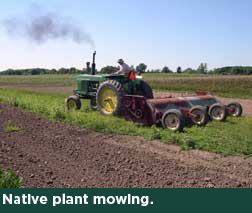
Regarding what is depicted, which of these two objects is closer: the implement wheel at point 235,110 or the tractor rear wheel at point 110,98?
the tractor rear wheel at point 110,98

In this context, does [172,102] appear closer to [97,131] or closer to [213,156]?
[97,131]

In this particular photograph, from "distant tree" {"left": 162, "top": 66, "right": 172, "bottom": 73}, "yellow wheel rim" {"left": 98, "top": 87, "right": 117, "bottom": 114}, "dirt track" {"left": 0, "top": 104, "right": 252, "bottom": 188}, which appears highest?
"distant tree" {"left": 162, "top": 66, "right": 172, "bottom": 73}

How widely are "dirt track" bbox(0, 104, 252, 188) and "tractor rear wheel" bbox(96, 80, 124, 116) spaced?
233 cm

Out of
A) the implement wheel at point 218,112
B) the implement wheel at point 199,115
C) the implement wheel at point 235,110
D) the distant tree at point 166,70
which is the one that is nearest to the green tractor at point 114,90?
the implement wheel at point 218,112

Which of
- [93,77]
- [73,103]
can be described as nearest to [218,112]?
[93,77]

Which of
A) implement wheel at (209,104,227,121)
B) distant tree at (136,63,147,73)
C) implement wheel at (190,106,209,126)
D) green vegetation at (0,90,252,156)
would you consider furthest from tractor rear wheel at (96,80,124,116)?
implement wheel at (209,104,227,121)

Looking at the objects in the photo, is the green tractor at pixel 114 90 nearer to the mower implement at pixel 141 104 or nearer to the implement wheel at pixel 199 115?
the mower implement at pixel 141 104

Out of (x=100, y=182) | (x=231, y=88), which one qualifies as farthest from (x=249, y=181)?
(x=231, y=88)

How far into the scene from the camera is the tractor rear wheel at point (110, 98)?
36.3 ft

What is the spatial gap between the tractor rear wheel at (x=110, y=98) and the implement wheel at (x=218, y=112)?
8.60 ft

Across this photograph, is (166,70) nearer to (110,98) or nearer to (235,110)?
(235,110)

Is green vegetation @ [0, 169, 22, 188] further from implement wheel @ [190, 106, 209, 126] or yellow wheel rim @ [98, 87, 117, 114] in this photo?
yellow wheel rim @ [98, 87, 117, 114]

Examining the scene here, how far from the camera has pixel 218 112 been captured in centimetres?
1114

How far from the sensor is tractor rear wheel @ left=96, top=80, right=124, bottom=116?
36.3ft
